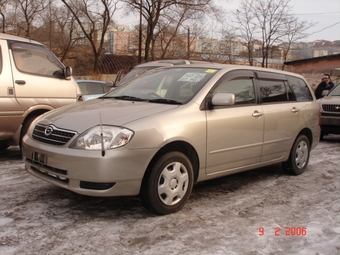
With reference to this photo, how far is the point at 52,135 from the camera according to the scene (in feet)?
11.7

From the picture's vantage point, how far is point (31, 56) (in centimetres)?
607

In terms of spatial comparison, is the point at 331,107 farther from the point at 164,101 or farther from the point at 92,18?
the point at 92,18

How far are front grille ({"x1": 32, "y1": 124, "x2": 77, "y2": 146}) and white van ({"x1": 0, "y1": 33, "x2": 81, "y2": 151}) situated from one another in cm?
204

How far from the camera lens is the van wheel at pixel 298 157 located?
5.49 metres

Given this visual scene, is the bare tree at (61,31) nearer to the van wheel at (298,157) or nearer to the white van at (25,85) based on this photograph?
the white van at (25,85)

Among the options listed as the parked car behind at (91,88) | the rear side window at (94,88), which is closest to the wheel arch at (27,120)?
the parked car behind at (91,88)

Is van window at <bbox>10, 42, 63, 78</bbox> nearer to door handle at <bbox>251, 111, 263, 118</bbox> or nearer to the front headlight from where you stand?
the front headlight

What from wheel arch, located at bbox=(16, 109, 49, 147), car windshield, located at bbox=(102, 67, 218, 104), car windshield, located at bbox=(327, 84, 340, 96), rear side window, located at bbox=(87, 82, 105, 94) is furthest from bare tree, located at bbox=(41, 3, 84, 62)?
car windshield, located at bbox=(102, 67, 218, 104)

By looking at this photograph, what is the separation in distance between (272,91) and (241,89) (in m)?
0.75

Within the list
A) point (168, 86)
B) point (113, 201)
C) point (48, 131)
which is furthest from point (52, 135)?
point (168, 86)

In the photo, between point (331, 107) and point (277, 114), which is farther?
point (331, 107)

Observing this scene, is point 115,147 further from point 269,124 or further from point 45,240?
point 269,124

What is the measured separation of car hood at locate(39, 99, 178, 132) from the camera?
3482 millimetres

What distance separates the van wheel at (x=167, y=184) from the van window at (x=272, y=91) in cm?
183
